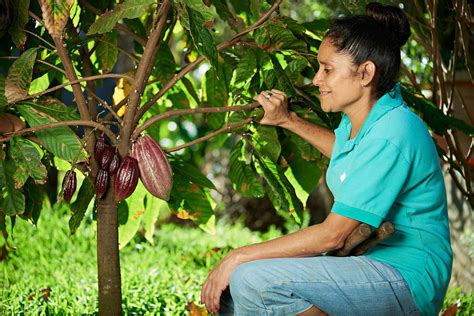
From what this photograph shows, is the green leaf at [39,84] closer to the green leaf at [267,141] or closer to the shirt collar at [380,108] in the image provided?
the green leaf at [267,141]

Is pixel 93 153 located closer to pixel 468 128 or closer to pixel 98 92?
pixel 468 128

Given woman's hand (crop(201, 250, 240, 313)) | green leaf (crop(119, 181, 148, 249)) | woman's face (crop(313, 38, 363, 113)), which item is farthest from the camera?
green leaf (crop(119, 181, 148, 249))

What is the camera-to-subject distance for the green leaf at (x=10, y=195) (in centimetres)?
229

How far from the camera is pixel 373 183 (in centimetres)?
201

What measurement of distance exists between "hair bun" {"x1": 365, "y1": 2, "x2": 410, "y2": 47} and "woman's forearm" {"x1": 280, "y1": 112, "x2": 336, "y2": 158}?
0.42 m

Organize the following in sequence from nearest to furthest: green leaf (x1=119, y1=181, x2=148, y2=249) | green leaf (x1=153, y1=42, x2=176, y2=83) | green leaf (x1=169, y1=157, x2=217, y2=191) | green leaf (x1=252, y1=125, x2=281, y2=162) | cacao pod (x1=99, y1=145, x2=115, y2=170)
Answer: cacao pod (x1=99, y1=145, x2=115, y2=170) < green leaf (x1=252, y1=125, x2=281, y2=162) < green leaf (x1=169, y1=157, x2=217, y2=191) < green leaf (x1=153, y1=42, x2=176, y2=83) < green leaf (x1=119, y1=181, x2=148, y2=249)

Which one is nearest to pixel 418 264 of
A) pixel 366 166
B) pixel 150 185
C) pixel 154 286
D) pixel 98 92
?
pixel 366 166

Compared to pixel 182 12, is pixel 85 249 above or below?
below

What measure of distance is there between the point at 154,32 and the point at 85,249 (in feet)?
7.42

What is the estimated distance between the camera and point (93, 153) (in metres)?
2.40

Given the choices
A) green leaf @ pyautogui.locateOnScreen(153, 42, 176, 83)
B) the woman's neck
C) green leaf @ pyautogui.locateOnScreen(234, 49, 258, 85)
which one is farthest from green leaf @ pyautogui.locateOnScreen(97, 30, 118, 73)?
the woman's neck

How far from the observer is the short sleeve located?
2.00m

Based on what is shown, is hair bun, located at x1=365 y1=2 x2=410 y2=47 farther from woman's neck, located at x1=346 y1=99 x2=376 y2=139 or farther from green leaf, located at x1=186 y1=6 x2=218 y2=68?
green leaf, located at x1=186 y1=6 x2=218 y2=68

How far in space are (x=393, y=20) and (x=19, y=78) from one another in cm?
100
